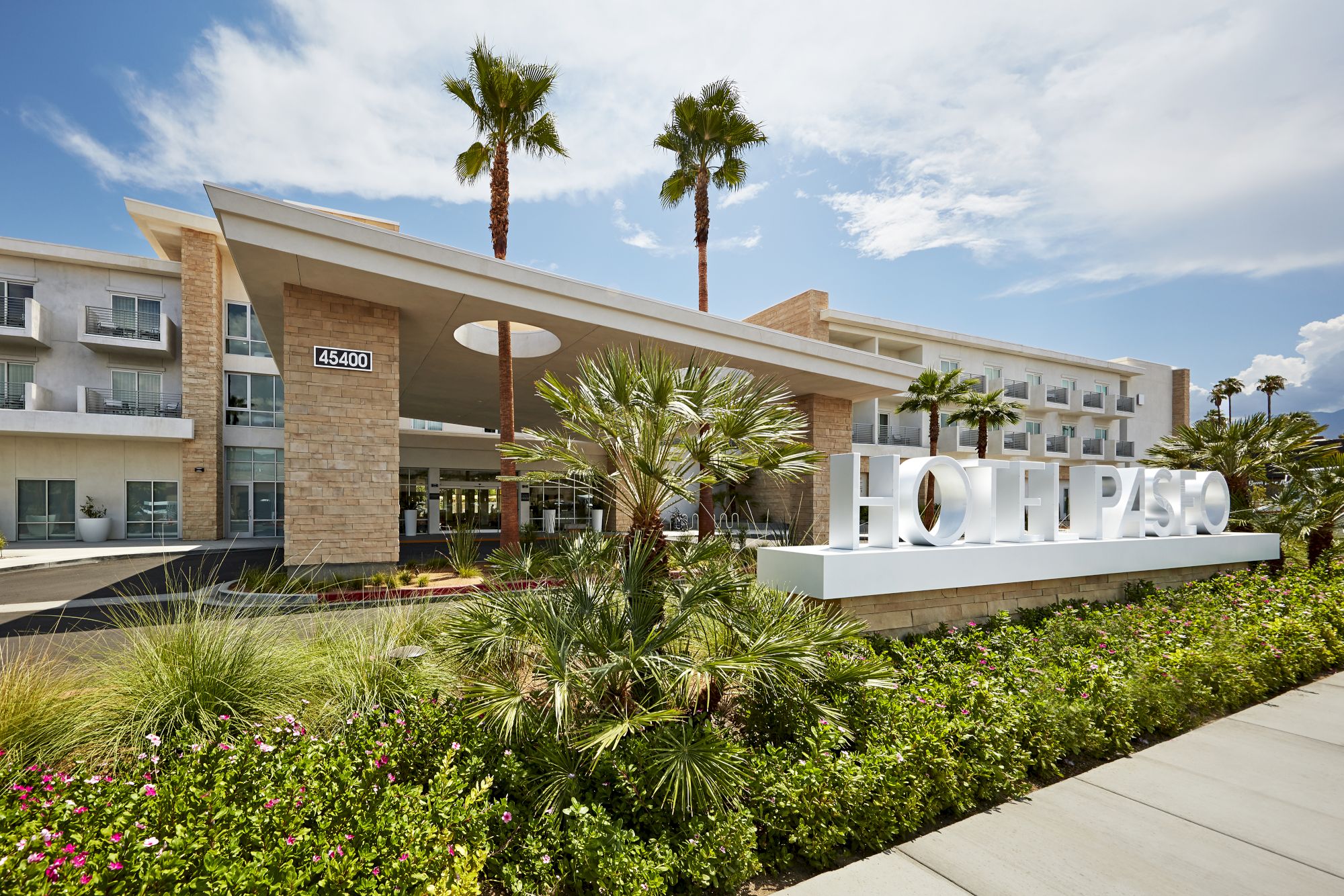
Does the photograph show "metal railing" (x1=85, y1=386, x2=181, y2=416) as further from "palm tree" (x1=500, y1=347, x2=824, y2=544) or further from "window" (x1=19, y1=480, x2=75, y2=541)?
"palm tree" (x1=500, y1=347, x2=824, y2=544)

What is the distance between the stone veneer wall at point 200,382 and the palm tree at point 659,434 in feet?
77.4

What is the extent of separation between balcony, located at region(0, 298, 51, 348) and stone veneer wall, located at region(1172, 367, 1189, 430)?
61218 mm

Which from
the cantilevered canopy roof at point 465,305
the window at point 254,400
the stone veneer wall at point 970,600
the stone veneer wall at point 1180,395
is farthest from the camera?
the stone veneer wall at point 1180,395

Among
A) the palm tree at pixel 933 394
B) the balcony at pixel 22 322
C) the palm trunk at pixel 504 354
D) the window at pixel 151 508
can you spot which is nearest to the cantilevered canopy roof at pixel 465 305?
the palm trunk at pixel 504 354

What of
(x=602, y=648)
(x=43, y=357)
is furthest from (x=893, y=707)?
(x=43, y=357)

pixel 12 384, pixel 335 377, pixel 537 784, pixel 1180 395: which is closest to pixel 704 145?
pixel 335 377

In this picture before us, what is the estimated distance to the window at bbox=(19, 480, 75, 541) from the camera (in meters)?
21.6

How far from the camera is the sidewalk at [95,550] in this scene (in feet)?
51.8

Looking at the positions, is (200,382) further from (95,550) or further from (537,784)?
(537,784)

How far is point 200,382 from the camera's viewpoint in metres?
22.6

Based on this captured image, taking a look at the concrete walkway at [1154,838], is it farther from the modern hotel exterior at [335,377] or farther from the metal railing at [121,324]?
the metal railing at [121,324]

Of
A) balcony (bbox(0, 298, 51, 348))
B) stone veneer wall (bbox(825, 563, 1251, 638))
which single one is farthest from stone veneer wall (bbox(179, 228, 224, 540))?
stone veneer wall (bbox(825, 563, 1251, 638))

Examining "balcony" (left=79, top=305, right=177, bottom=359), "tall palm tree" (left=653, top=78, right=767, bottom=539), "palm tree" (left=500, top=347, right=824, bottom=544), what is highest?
"tall palm tree" (left=653, top=78, right=767, bottom=539)

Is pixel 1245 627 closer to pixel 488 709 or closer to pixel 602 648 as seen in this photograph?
pixel 602 648
